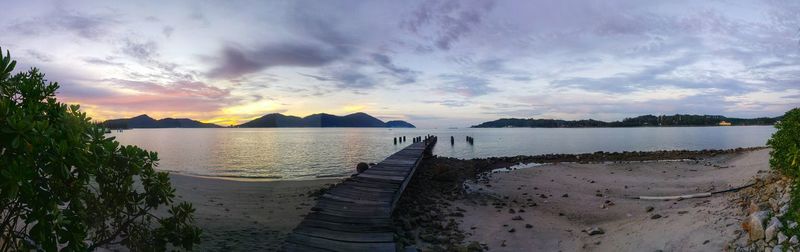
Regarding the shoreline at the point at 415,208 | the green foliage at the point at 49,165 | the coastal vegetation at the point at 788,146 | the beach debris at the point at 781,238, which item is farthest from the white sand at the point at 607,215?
the green foliage at the point at 49,165

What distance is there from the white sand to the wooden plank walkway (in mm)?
2492

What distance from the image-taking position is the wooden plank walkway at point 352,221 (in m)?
6.50

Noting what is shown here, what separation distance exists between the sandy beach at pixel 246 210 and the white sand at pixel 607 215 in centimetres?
508

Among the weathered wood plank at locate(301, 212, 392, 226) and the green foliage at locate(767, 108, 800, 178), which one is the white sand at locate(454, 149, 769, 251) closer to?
the green foliage at locate(767, 108, 800, 178)

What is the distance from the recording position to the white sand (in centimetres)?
709

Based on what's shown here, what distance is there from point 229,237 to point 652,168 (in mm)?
22012

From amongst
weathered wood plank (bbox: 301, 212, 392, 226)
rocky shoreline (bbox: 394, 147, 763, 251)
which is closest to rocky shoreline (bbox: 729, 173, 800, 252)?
rocky shoreline (bbox: 394, 147, 763, 251)

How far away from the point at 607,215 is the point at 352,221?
7800 millimetres

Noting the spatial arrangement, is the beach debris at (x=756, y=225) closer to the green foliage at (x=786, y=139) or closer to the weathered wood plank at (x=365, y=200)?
the green foliage at (x=786, y=139)

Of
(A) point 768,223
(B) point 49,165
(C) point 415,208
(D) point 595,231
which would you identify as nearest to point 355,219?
(C) point 415,208

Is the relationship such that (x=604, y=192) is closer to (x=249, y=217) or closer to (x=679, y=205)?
(x=679, y=205)

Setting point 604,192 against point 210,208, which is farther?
point 604,192

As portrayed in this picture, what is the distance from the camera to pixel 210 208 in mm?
11617

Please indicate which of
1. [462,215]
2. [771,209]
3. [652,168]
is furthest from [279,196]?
[652,168]
